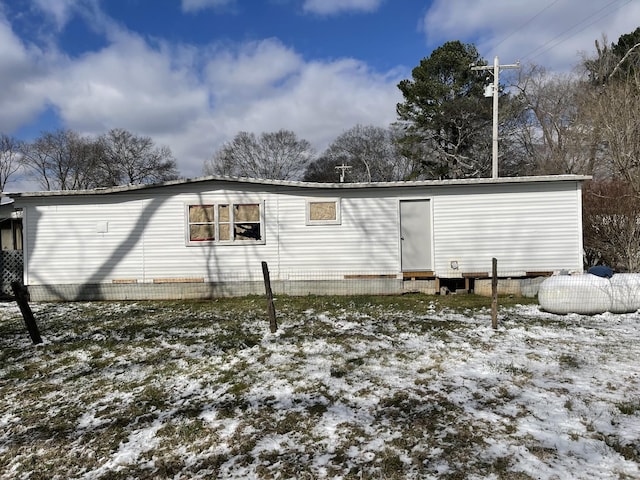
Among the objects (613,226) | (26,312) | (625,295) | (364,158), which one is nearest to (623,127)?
(613,226)

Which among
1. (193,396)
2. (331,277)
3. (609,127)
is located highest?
(609,127)

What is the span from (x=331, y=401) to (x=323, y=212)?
19.6 feet

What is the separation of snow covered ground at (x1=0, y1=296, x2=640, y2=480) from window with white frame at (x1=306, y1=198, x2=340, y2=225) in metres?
3.37

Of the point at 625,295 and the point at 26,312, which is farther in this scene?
the point at 625,295

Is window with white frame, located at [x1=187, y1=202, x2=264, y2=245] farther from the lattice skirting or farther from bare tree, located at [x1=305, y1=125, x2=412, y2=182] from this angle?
bare tree, located at [x1=305, y1=125, x2=412, y2=182]

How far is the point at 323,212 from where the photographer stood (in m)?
9.20

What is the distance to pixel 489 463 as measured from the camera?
8.56ft

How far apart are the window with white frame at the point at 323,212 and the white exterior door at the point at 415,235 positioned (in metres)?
1.53

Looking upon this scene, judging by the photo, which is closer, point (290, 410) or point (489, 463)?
point (489, 463)

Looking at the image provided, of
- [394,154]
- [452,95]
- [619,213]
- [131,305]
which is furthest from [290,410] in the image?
[394,154]

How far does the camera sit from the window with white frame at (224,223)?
9.28 m

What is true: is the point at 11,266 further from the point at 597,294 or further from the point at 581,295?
the point at 597,294

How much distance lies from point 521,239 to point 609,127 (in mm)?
6942

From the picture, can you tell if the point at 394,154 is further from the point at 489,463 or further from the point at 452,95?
the point at 489,463
